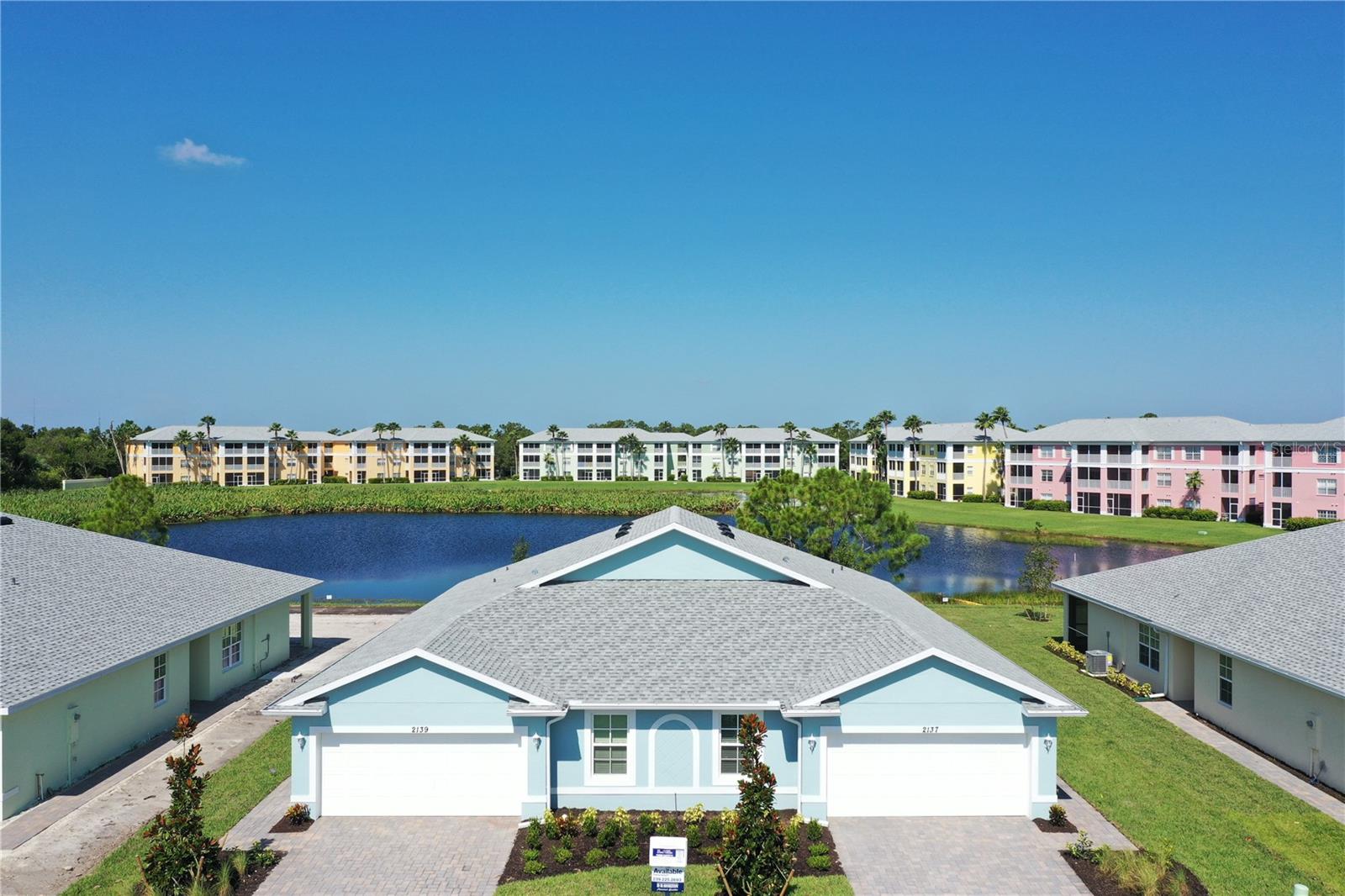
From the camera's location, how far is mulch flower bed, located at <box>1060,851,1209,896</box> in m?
13.1

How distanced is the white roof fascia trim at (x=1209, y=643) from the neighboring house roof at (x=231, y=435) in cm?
12743

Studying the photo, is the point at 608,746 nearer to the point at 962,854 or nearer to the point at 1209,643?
the point at 962,854

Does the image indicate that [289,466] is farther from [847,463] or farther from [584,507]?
[847,463]

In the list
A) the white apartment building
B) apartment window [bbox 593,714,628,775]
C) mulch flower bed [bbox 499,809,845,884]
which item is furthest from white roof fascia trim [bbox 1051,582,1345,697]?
the white apartment building

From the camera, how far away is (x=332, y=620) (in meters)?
35.3

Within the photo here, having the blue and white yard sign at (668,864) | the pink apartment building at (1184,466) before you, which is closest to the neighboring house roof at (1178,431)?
the pink apartment building at (1184,466)

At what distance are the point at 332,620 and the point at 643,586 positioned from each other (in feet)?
69.3

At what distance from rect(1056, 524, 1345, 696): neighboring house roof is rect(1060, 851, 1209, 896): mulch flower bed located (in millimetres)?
6021

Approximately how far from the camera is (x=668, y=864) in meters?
12.5

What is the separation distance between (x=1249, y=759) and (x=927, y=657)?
31.8 feet

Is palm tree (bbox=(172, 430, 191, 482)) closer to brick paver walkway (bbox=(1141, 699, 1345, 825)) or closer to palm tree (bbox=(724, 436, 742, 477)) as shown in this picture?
palm tree (bbox=(724, 436, 742, 477))

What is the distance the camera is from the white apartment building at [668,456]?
136500 mm

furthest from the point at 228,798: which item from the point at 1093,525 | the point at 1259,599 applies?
the point at 1093,525

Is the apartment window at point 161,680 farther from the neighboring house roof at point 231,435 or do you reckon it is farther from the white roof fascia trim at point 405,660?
the neighboring house roof at point 231,435
